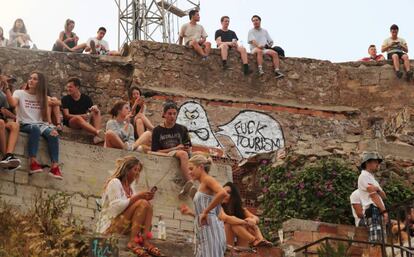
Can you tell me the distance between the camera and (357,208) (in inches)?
564

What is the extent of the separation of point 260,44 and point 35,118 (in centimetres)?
994

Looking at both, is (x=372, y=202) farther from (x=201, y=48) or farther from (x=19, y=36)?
(x=19, y=36)

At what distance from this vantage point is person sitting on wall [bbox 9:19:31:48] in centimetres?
2131

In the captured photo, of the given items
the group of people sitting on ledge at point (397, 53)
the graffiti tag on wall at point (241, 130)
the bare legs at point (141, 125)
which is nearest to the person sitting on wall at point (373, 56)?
the group of people sitting on ledge at point (397, 53)

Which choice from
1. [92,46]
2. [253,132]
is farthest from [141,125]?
[92,46]

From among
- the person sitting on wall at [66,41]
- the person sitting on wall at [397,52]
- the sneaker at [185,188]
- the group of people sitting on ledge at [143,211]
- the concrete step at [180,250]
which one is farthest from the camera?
the person sitting on wall at [397,52]

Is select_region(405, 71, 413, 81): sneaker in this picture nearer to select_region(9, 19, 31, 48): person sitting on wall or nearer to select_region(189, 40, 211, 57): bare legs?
select_region(189, 40, 211, 57): bare legs

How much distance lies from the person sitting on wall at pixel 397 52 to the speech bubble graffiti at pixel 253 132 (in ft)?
10.9

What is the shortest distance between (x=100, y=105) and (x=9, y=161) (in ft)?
29.5

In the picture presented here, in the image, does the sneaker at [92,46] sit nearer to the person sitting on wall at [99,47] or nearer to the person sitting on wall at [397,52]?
the person sitting on wall at [99,47]

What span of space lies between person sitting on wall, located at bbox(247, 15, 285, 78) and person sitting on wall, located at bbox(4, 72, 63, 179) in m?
9.52

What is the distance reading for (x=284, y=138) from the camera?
2184cm

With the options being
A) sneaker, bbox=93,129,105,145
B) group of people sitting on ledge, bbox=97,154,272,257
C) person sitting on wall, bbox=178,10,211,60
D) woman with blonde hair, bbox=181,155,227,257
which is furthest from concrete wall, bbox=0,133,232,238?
person sitting on wall, bbox=178,10,211,60

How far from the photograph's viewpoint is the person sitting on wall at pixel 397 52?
23266 millimetres
